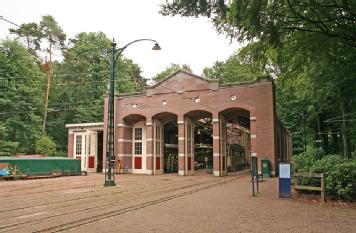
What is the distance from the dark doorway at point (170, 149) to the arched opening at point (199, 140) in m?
2.30

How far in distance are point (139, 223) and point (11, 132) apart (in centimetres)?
3933

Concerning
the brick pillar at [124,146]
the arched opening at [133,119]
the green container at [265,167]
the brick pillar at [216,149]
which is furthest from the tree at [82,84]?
the green container at [265,167]

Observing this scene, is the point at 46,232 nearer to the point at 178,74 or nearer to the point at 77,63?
the point at 178,74

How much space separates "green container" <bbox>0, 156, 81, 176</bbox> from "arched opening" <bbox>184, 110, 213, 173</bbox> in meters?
10.9

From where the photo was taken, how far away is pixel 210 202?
13.9m

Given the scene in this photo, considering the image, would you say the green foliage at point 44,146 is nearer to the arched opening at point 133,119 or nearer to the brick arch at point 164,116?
the arched opening at point 133,119

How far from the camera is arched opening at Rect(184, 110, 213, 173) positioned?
3728cm

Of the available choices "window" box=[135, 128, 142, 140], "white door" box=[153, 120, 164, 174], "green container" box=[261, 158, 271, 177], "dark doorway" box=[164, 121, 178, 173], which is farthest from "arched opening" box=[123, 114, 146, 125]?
"green container" box=[261, 158, 271, 177]

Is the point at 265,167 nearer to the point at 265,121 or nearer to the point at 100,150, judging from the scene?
the point at 265,121

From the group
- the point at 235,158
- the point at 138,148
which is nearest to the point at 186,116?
the point at 138,148

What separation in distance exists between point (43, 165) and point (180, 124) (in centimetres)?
1268

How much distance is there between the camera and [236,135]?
5881 cm

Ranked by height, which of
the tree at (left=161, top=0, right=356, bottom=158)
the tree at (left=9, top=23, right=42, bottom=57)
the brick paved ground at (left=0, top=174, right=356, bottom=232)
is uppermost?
the tree at (left=9, top=23, right=42, bottom=57)

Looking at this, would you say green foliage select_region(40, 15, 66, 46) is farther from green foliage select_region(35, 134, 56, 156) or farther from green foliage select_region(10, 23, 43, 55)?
green foliage select_region(35, 134, 56, 156)
